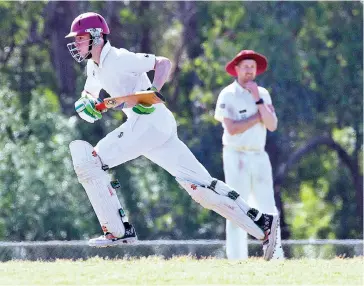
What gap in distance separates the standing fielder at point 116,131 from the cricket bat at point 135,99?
0.06m

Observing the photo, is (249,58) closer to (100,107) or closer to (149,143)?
(149,143)

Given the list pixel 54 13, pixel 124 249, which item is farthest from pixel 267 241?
pixel 54 13

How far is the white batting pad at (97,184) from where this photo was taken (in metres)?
8.96

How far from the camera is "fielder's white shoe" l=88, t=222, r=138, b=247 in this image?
916 centimetres

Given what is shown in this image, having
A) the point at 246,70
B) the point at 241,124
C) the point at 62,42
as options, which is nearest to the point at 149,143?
the point at 241,124

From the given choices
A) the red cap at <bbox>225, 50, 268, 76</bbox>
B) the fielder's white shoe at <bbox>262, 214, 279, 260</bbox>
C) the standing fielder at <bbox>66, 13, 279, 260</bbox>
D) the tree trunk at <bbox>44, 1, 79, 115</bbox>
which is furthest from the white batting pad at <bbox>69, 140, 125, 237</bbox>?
the tree trunk at <bbox>44, 1, 79, 115</bbox>

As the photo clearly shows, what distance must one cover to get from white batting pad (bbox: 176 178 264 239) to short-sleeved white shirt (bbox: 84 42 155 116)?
0.73 metres

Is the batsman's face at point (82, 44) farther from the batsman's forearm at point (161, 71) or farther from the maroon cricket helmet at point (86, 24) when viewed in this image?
the batsman's forearm at point (161, 71)

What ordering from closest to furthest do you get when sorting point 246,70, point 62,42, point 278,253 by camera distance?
point 278,253, point 246,70, point 62,42

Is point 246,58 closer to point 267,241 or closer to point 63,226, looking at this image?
point 267,241

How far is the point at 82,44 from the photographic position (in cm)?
903

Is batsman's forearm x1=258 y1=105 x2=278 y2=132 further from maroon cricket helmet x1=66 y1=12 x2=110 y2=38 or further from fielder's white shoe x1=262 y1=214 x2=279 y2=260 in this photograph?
maroon cricket helmet x1=66 y1=12 x2=110 y2=38

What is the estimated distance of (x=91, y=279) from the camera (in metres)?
8.36

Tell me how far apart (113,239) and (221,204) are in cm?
82
